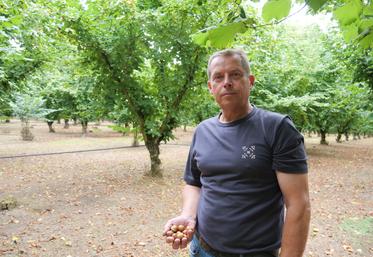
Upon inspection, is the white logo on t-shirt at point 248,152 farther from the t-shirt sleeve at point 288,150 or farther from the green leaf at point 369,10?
the green leaf at point 369,10

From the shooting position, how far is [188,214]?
2.09 m

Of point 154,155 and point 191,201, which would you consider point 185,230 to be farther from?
point 154,155

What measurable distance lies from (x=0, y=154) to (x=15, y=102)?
25.6ft

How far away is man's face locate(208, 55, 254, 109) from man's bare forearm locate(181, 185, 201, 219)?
66 centimetres

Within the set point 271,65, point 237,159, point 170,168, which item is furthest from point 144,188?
point 271,65

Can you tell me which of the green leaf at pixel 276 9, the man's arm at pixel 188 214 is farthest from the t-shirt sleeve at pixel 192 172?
the green leaf at pixel 276 9

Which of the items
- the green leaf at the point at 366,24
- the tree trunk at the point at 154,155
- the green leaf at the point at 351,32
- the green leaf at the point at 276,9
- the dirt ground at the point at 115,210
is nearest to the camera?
the green leaf at the point at 276,9

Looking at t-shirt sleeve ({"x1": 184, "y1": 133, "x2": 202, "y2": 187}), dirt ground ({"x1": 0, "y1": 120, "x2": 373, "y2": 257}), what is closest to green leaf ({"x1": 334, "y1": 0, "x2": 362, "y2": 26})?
t-shirt sleeve ({"x1": 184, "y1": 133, "x2": 202, "y2": 187})

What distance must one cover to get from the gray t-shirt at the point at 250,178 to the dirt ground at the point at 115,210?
105 inches

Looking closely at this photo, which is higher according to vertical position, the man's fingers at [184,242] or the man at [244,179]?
the man at [244,179]

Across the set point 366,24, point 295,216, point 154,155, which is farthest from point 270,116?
point 154,155

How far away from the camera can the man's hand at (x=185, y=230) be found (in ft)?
6.20

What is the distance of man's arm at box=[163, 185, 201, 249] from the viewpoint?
191 centimetres

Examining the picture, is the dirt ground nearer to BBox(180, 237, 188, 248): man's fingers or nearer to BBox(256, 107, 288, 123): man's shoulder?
BBox(180, 237, 188, 248): man's fingers
